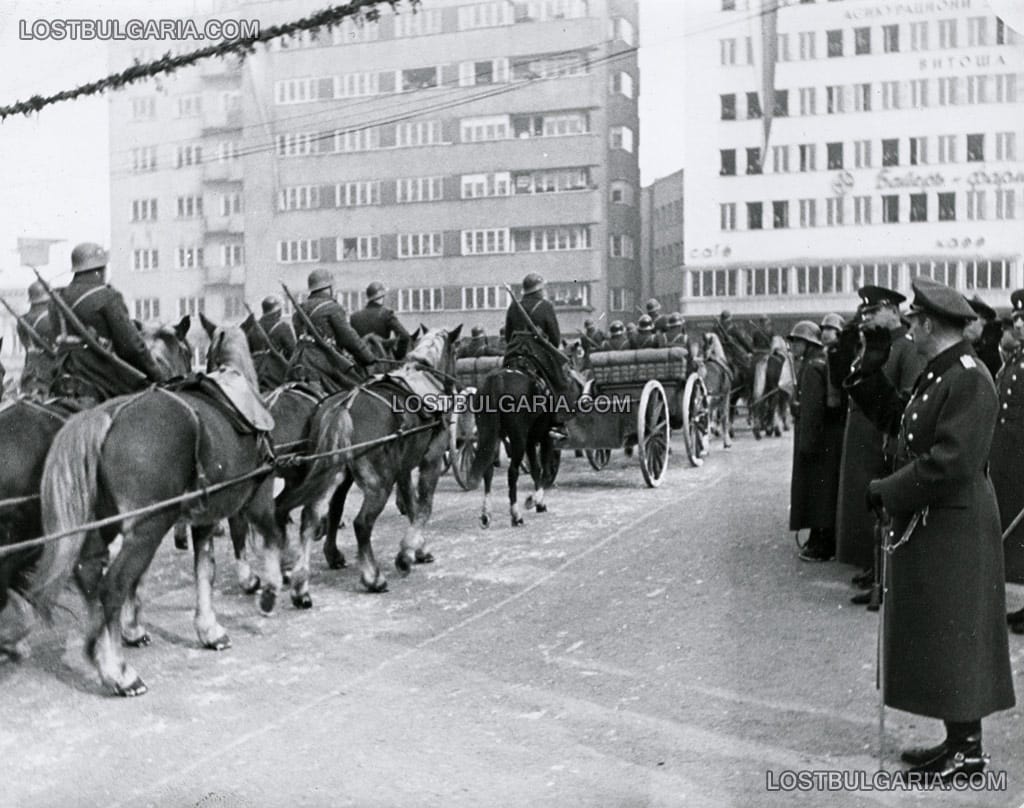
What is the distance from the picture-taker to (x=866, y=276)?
6.86 metres

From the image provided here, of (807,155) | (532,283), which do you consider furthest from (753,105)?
(532,283)

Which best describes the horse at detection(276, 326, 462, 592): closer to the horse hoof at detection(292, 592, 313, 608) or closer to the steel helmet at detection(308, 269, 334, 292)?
the horse hoof at detection(292, 592, 313, 608)

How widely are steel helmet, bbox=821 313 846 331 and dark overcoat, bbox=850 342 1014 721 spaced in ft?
11.7

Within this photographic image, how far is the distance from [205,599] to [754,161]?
4282 mm

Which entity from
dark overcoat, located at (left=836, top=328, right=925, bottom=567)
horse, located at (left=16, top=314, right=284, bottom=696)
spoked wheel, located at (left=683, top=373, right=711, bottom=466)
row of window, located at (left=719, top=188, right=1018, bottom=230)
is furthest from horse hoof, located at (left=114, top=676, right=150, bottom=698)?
spoked wheel, located at (left=683, top=373, right=711, bottom=466)

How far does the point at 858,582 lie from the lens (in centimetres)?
753

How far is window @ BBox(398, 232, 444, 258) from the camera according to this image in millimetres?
7254

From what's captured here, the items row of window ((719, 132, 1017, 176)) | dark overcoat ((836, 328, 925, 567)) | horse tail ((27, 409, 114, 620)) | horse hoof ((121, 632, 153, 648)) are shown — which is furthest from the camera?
dark overcoat ((836, 328, 925, 567))

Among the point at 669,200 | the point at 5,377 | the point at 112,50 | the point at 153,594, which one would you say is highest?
the point at 112,50

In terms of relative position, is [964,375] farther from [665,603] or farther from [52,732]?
[52,732]

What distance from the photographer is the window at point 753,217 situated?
270 inches

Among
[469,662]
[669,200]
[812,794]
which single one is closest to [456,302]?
[669,200]

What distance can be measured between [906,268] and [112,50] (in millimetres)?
4923

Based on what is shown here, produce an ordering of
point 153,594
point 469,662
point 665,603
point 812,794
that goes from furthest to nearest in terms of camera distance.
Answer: point 153,594 → point 665,603 → point 469,662 → point 812,794
